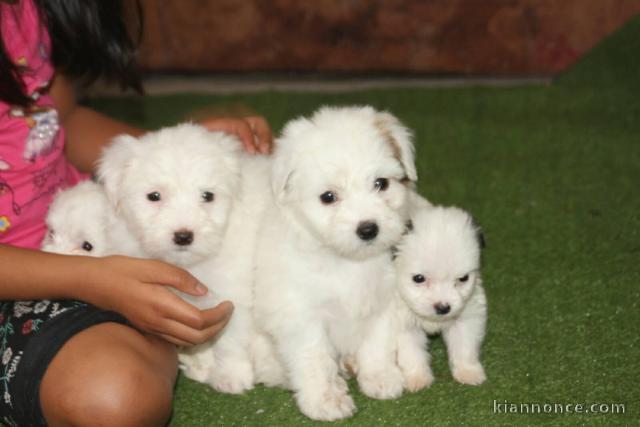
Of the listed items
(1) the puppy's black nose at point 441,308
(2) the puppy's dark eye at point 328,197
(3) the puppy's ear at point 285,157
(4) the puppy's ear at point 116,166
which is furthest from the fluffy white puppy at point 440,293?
(4) the puppy's ear at point 116,166

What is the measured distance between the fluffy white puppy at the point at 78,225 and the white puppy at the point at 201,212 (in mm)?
170

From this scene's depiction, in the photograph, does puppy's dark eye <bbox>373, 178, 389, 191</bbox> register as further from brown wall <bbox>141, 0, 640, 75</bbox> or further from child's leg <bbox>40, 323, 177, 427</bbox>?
brown wall <bbox>141, 0, 640, 75</bbox>

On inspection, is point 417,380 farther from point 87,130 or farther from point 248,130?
point 87,130

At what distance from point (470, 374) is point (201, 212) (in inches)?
43.6

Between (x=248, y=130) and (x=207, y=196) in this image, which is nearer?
(x=207, y=196)

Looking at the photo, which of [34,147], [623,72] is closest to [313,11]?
[623,72]

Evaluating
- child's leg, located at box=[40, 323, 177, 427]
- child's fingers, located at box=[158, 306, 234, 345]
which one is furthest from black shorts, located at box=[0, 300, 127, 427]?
child's fingers, located at box=[158, 306, 234, 345]

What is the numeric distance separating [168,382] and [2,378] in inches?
20.8

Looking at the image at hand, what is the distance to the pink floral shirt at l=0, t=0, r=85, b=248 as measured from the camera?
2807 millimetres

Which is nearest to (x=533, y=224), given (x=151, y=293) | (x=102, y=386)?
(x=151, y=293)

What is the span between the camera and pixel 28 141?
2.87 m

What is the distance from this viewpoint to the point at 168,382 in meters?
2.50

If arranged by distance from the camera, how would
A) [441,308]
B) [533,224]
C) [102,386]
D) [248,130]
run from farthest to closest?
1. [533,224]
2. [248,130]
3. [441,308]
4. [102,386]

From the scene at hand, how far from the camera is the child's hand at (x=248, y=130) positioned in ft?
10.8
